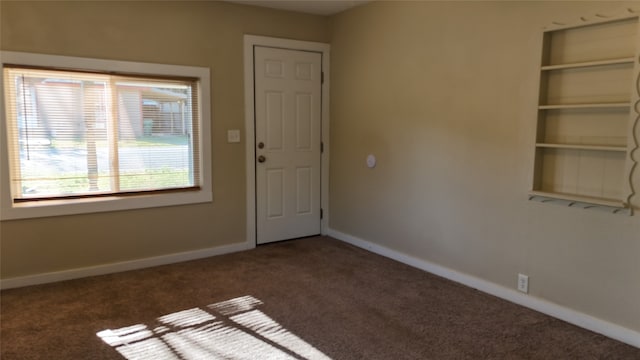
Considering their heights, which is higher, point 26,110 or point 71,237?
point 26,110

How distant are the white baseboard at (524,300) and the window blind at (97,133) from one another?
2.06 m

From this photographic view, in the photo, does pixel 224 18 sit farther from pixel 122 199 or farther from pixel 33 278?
pixel 33 278

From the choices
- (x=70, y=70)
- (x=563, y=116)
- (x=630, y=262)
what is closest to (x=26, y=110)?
(x=70, y=70)

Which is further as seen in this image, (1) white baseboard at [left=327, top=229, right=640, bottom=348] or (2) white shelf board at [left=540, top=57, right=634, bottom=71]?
(1) white baseboard at [left=327, top=229, right=640, bottom=348]

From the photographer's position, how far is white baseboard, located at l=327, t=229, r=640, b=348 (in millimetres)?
2641

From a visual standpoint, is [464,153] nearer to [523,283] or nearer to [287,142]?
[523,283]

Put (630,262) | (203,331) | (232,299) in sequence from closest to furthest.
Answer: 1. (630,262)
2. (203,331)
3. (232,299)

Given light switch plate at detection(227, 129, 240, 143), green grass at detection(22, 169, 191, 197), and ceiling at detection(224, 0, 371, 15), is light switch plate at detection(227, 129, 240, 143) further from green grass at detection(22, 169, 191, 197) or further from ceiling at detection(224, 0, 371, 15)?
ceiling at detection(224, 0, 371, 15)

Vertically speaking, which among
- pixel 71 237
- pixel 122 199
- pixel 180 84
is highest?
pixel 180 84

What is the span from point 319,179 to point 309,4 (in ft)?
5.92

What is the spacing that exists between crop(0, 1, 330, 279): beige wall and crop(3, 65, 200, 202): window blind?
0.65 ft

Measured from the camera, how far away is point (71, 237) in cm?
362

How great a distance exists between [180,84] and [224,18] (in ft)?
2.44

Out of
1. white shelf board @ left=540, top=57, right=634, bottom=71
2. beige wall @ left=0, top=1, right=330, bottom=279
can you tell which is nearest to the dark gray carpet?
beige wall @ left=0, top=1, right=330, bottom=279
